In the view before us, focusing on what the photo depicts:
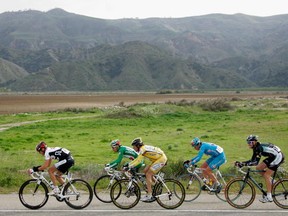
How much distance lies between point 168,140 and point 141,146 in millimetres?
22353

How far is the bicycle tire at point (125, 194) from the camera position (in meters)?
12.7

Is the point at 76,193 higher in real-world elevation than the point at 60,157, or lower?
lower

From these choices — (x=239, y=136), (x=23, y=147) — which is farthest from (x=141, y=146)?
(x=239, y=136)

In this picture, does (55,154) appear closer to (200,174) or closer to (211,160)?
(200,174)

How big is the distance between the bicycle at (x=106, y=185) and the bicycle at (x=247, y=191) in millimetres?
3304

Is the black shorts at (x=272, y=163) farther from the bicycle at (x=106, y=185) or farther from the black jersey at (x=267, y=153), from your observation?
the bicycle at (x=106, y=185)

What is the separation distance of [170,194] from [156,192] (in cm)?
42

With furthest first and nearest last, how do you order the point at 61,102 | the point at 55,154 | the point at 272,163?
1. the point at 61,102
2. the point at 55,154
3. the point at 272,163

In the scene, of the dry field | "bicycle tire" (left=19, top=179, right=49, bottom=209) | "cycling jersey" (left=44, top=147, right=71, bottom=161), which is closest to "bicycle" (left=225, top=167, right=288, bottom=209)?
"cycling jersey" (left=44, top=147, right=71, bottom=161)

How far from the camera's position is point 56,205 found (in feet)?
42.2

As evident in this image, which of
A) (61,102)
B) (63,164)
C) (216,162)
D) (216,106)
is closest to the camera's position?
(63,164)

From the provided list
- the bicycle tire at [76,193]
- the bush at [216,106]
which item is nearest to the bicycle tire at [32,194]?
the bicycle tire at [76,193]

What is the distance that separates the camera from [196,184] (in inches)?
539

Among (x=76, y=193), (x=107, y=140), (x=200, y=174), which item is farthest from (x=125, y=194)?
(x=107, y=140)
